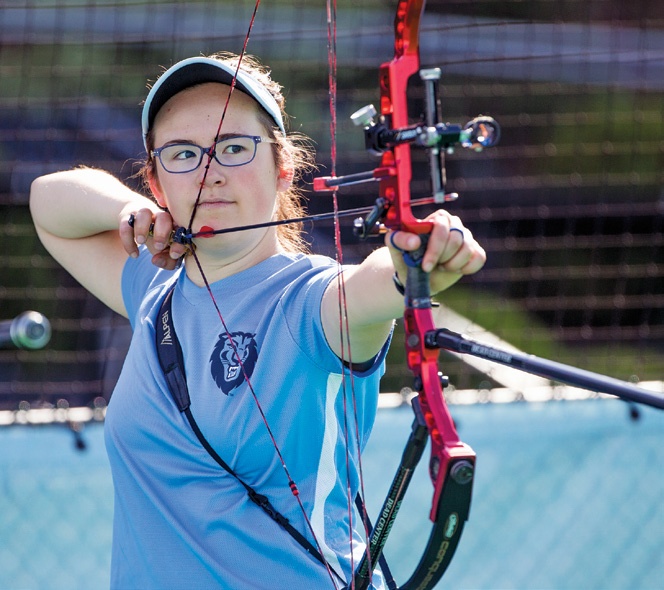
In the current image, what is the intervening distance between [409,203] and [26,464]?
1.75 metres

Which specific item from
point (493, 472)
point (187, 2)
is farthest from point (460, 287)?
point (493, 472)

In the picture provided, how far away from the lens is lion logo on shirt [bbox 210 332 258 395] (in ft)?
4.23

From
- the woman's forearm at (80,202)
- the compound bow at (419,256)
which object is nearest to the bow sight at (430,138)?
the compound bow at (419,256)

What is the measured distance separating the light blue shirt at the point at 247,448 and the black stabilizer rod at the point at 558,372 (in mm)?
250

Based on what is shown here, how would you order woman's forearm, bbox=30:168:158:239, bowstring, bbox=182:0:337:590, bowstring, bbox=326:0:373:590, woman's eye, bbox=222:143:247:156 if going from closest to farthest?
bowstring, bbox=326:0:373:590
bowstring, bbox=182:0:337:590
woman's eye, bbox=222:143:247:156
woman's forearm, bbox=30:168:158:239

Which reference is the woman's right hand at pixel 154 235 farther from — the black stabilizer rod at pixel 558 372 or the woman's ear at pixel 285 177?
the black stabilizer rod at pixel 558 372

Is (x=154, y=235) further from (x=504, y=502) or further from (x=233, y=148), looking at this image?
(x=504, y=502)

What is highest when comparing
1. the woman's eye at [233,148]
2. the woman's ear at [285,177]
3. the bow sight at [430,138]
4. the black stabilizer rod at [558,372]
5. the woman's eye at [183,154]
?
the bow sight at [430,138]

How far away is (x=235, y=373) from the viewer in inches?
50.9

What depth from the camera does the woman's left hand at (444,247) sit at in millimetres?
997

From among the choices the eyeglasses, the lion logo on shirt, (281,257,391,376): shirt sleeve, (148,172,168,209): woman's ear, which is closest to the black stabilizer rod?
(281,257,391,376): shirt sleeve

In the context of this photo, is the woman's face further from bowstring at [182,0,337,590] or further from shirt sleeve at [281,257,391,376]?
shirt sleeve at [281,257,391,376]

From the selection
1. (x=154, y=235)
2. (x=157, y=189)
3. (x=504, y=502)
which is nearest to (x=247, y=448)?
(x=154, y=235)

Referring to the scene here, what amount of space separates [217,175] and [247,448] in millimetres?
352
